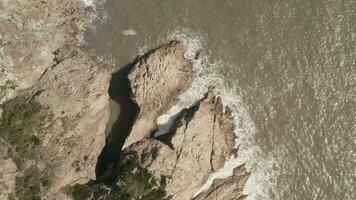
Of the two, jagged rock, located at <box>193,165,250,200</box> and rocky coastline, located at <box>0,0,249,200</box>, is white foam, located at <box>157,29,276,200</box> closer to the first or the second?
jagged rock, located at <box>193,165,250,200</box>

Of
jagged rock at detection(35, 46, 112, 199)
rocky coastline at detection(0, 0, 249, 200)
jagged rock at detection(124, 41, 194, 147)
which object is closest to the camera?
rocky coastline at detection(0, 0, 249, 200)

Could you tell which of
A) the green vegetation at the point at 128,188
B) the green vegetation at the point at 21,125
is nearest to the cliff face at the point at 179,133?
the green vegetation at the point at 128,188

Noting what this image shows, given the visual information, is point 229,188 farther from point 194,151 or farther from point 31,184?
point 31,184

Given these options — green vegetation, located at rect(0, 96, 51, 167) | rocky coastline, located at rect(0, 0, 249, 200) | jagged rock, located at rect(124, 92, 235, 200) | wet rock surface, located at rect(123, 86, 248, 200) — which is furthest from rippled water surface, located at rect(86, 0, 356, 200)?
green vegetation, located at rect(0, 96, 51, 167)

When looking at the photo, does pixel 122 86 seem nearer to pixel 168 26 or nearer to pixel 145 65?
pixel 145 65

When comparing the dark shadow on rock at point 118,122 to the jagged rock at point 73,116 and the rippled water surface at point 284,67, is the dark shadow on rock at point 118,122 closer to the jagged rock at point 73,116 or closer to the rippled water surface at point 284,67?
the jagged rock at point 73,116

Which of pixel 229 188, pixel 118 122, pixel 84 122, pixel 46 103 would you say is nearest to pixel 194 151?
pixel 229 188
